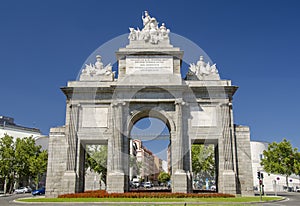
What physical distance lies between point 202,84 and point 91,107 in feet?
43.7

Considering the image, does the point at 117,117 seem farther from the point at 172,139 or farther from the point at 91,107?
the point at 172,139

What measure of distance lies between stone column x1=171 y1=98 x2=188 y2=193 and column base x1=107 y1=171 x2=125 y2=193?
17.8 feet

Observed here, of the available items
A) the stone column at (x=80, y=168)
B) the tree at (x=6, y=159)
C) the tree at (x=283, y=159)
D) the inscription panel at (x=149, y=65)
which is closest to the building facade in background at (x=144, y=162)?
the tree at (x=6, y=159)

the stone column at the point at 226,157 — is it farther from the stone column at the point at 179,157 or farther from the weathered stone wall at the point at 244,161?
the stone column at the point at 179,157

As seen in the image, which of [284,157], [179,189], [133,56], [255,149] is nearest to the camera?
[179,189]

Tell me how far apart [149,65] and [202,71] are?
259 inches

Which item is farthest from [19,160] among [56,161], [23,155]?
[56,161]

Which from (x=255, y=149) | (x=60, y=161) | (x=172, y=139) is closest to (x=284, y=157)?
(x=255, y=149)

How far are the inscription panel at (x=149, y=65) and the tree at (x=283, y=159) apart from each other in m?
30.4

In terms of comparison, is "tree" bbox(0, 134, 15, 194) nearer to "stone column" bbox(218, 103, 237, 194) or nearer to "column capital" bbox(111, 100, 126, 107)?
"column capital" bbox(111, 100, 126, 107)

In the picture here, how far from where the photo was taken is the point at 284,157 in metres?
55.0

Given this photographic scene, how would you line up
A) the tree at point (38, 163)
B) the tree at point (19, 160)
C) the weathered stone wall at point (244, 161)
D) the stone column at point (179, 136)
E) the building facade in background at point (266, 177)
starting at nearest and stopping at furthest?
the stone column at point (179, 136) < the weathered stone wall at point (244, 161) < the tree at point (19, 160) < the tree at point (38, 163) < the building facade in background at point (266, 177)

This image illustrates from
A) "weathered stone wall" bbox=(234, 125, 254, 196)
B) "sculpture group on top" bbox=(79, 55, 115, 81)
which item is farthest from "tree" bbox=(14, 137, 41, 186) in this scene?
"weathered stone wall" bbox=(234, 125, 254, 196)

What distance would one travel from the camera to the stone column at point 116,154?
32.3m
